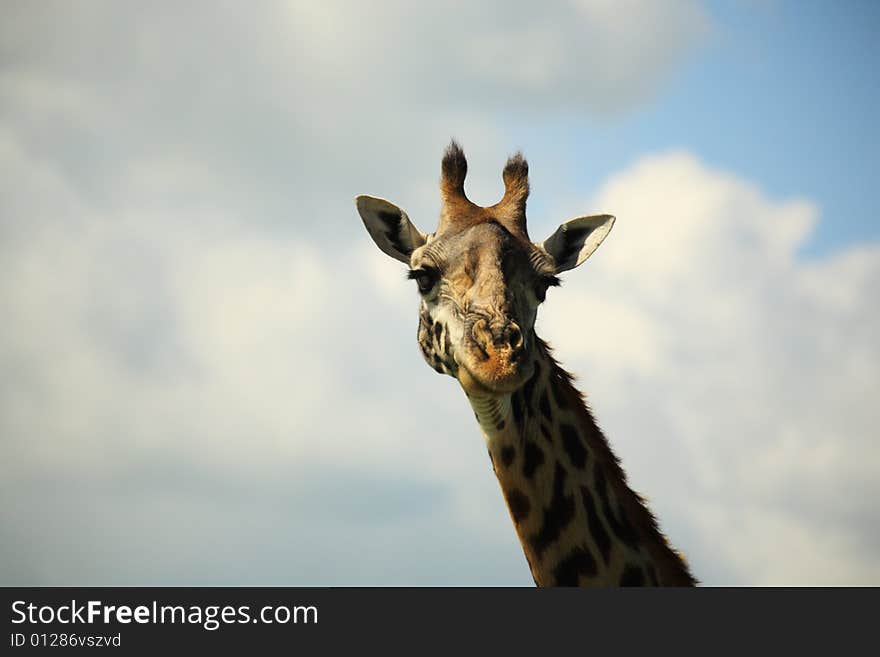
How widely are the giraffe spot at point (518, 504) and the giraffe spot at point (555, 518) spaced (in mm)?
253

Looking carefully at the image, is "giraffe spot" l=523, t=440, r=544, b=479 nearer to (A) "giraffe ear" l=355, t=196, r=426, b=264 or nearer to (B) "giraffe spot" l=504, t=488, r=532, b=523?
(B) "giraffe spot" l=504, t=488, r=532, b=523

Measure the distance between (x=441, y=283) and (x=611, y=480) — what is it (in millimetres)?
3702

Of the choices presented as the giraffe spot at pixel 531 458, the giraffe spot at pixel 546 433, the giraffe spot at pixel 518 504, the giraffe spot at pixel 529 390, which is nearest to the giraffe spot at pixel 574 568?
the giraffe spot at pixel 518 504

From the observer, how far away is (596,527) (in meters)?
12.9

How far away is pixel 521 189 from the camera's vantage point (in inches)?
603

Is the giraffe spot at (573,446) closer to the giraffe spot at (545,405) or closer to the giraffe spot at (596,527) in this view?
the giraffe spot at (545,405)

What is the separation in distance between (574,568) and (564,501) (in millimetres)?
894

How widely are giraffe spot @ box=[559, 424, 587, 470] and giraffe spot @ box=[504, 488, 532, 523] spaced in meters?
0.97

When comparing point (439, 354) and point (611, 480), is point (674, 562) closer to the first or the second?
point (611, 480)

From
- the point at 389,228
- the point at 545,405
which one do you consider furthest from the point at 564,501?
the point at 389,228

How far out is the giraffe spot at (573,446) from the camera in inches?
526

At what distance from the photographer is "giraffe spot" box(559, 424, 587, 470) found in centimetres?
1336

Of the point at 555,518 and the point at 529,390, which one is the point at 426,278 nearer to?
the point at 529,390
